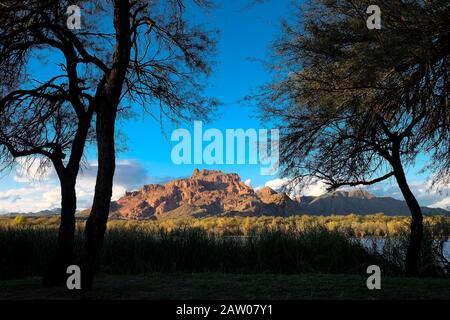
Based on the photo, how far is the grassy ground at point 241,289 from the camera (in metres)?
7.21

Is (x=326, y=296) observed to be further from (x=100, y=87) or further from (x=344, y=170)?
(x=100, y=87)

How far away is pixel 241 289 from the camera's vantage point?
25.4 feet

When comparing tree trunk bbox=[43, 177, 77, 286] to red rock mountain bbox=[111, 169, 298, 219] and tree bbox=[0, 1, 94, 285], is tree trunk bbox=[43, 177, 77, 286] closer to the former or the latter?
tree bbox=[0, 1, 94, 285]

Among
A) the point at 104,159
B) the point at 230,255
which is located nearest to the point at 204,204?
the point at 230,255

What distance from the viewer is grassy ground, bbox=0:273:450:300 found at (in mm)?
7207

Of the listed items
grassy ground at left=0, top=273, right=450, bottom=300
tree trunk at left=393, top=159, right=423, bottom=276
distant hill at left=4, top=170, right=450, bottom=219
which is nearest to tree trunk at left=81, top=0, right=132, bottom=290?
grassy ground at left=0, top=273, right=450, bottom=300

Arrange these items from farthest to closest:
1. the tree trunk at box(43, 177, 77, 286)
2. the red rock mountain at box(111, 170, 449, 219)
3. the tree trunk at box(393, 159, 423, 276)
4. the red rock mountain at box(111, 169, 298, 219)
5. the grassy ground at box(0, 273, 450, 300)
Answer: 1. the red rock mountain at box(111, 170, 449, 219)
2. the red rock mountain at box(111, 169, 298, 219)
3. the tree trunk at box(393, 159, 423, 276)
4. the tree trunk at box(43, 177, 77, 286)
5. the grassy ground at box(0, 273, 450, 300)

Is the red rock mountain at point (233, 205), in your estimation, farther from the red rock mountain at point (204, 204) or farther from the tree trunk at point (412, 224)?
A: the tree trunk at point (412, 224)

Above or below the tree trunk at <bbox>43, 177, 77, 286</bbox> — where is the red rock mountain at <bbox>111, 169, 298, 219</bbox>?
above

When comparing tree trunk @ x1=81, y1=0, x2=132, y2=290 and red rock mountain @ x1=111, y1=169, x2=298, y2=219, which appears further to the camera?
red rock mountain @ x1=111, y1=169, x2=298, y2=219

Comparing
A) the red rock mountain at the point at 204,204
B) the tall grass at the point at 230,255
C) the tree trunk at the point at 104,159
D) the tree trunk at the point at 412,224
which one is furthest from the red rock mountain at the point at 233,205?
the tree trunk at the point at 104,159

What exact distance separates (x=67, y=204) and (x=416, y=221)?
26.7 feet

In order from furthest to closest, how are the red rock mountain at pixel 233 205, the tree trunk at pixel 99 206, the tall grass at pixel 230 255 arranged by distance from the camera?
the red rock mountain at pixel 233 205, the tall grass at pixel 230 255, the tree trunk at pixel 99 206

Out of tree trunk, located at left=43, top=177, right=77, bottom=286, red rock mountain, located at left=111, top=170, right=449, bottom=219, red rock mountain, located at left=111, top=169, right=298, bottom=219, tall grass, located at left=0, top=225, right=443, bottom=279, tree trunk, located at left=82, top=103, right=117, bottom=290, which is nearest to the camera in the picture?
tree trunk, located at left=82, top=103, right=117, bottom=290
